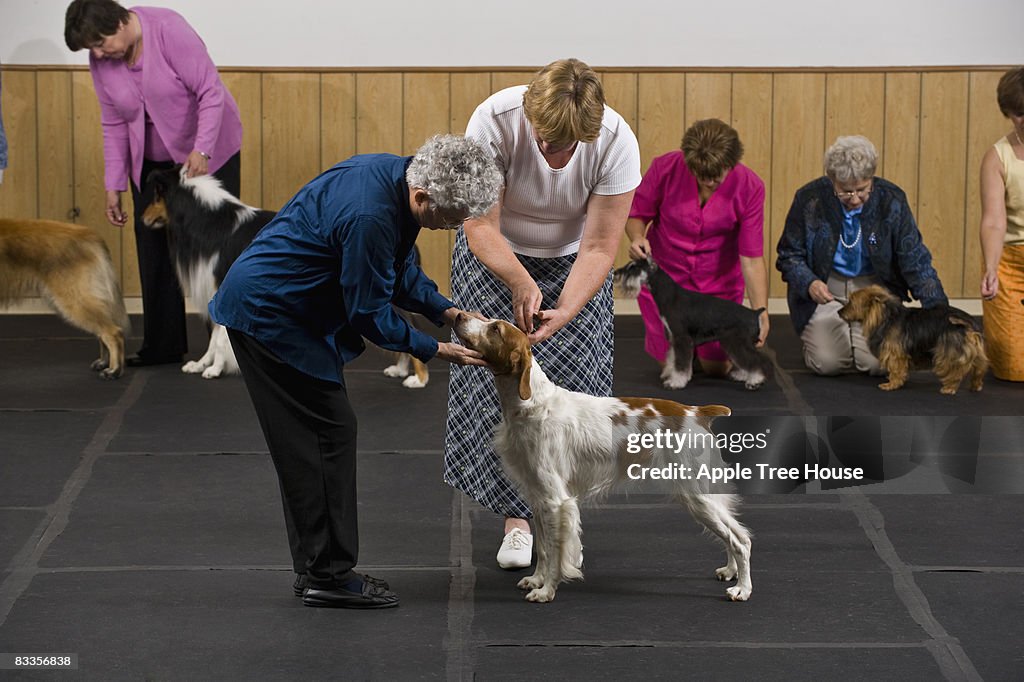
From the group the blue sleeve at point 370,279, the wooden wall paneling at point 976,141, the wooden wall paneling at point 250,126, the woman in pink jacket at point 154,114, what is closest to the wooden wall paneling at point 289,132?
the wooden wall paneling at point 250,126

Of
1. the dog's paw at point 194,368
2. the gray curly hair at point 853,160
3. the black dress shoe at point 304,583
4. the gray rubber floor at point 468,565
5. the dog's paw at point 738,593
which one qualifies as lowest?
the gray rubber floor at point 468,565

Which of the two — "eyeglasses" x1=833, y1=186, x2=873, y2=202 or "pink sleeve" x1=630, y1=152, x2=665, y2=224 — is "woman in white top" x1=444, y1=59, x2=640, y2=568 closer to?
"pink sleeve" x1=630, y1=152, x2=665, y2=224

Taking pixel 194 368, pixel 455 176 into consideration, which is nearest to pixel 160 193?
pixel 194 368

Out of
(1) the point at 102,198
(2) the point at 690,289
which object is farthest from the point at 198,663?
(1) the point at 102,198

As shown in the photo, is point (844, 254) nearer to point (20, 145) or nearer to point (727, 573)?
point (727, 573)

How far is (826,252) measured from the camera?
568 cm

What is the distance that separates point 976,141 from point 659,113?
5.44ft

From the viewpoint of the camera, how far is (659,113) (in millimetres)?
7016

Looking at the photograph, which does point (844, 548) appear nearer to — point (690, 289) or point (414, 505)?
point (414, 505)

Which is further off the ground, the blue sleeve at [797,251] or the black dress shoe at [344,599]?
the blue sleeve at [797,251]

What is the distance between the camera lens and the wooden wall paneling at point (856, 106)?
7.00 meters

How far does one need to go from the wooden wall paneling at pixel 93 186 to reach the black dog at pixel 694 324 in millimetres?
2895

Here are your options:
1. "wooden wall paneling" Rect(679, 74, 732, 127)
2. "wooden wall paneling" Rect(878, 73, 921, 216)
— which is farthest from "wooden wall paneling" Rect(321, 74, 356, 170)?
"wooden wall paneling" Rect(878, 73, 921, 216)

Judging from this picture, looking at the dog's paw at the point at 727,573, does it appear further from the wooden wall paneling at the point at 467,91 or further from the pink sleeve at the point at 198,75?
the wooden wall paneling at the point at 467,91
